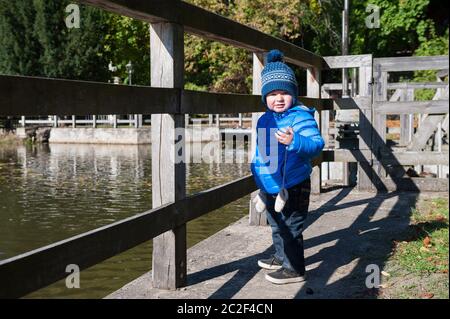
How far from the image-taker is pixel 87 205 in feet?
32.4

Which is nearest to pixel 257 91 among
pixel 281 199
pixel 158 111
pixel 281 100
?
pixel 281 100

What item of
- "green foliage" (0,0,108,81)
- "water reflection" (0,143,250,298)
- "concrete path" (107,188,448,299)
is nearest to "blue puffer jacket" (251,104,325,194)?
"concrete path" (107,188,448,299)

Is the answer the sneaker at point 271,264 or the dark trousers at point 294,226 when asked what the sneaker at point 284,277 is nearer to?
the dark trousers at point 294,226

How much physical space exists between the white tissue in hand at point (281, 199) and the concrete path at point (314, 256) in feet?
1.64

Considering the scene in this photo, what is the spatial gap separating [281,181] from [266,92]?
0.57m

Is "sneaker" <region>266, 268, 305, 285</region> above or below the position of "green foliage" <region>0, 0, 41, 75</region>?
below

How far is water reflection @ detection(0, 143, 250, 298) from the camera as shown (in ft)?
19.4

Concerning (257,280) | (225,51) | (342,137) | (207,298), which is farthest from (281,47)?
(225,51)

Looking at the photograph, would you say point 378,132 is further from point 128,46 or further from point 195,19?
point 128,46

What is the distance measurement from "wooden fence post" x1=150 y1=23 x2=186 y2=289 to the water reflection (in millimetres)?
1601

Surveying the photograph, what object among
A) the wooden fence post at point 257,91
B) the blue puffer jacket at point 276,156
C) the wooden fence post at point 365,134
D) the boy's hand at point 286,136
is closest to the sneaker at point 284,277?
the blue puffer jacket at point 276,156

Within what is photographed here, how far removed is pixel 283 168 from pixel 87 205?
6539mm

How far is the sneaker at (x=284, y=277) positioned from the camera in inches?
150

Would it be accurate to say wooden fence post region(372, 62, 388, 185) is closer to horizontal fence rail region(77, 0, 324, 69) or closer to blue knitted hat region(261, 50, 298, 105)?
horizontal fence rail region(77, 0, 324, 69)
